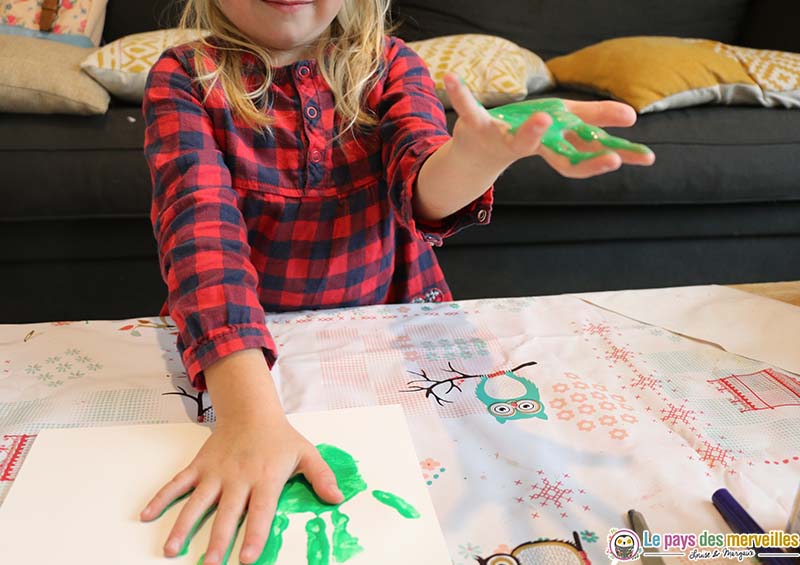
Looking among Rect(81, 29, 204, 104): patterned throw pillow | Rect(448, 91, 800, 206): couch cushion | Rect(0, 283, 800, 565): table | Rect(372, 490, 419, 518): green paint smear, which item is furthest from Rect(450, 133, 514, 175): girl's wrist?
Rect(81, 29, 204, 104): patterned throw pillow

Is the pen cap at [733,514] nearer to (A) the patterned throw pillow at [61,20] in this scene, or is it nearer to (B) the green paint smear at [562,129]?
(B) the green paint smear at [562,129]

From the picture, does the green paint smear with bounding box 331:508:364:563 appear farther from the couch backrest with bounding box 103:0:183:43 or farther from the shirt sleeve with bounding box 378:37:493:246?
the couch backrest with bounding box 103:0:183:43

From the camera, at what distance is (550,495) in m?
0.45

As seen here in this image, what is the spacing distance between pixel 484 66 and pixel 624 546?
1.29m

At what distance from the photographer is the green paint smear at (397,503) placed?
431mm

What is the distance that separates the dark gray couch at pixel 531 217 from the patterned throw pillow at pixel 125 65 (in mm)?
43

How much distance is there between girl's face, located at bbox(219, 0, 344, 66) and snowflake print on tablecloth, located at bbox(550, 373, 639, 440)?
1.41 feet

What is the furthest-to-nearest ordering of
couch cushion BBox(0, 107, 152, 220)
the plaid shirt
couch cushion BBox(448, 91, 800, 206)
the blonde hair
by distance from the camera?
couch cushion BBox(448, 91, 800, 206) < couch cushion BBox(0, 107, 152, 220) < the blonde hair < the plaid shirt

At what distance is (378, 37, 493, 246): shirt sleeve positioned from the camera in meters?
0.66

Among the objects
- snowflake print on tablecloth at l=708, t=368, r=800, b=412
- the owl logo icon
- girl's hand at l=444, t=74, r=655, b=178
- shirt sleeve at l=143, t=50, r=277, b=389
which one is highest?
girl's hand at l=444, t=74, r=655, b=178

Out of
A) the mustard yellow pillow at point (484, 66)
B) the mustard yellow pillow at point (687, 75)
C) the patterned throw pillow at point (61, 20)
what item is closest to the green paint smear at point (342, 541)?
the mustard yellow pillow at point (484, 66)

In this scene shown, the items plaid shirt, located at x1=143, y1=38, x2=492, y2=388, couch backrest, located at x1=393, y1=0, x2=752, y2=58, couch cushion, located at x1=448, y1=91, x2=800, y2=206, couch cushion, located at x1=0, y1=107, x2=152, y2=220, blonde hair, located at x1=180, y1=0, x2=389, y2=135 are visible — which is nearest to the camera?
plaid shirt, located at x1=143, y1=38, x2=492, y2=388

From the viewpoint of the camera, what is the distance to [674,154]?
1.47 meters

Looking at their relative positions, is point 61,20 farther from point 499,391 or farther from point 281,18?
point 499,391
